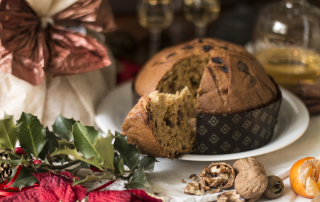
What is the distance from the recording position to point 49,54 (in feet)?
3.81

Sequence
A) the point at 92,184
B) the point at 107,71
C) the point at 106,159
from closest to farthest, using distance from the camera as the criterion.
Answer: the point at 106,159, the point at 92,184, the point at 107,71

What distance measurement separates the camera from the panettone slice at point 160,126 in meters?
0.95

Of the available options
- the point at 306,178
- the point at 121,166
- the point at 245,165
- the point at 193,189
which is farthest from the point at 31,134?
the point at 306,178

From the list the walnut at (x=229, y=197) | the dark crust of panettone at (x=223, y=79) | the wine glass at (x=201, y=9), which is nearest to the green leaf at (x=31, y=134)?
the dark crust of panettone at (x=223, y=79)

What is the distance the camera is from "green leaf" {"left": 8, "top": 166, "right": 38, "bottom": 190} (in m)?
0.88

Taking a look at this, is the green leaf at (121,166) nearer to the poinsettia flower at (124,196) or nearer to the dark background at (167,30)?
the poinsettia flower at (124,196)

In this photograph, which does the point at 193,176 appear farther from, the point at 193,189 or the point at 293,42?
the point at 293,42

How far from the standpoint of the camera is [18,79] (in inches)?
45.1

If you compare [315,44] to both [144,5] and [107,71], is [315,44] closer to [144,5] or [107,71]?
[144,5]

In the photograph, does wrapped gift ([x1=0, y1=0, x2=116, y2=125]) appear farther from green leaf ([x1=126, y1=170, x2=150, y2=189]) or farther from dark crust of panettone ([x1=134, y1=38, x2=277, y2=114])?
green leaf ([x1=126, y1=170, x2=150, y2=189])

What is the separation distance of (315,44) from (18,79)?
4.33 feet

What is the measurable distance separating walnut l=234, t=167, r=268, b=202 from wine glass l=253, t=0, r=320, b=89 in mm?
806

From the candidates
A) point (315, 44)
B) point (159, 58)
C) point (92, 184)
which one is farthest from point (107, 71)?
point (315, 44)

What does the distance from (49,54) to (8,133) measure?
37 centimetres
